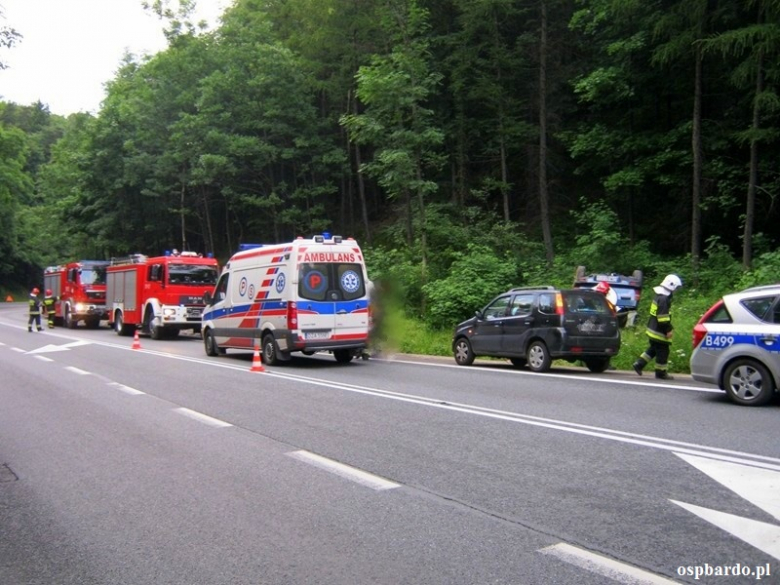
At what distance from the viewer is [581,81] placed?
24266 mm

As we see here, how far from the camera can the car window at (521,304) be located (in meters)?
14.6

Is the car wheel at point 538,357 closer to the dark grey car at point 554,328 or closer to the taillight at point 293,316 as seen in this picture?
the dark grey car at point 554,328

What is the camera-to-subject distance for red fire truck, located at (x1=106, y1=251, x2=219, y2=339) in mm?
25406

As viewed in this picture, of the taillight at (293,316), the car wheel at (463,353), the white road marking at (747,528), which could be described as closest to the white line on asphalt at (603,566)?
the white road marking at (747,528)

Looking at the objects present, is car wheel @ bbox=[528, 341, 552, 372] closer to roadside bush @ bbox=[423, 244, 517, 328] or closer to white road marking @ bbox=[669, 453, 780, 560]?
roadside bush @ bbox=[423, 244, 517, 328]

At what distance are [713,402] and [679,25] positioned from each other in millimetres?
15350

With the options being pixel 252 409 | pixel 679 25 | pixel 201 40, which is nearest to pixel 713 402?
pixel 252 409

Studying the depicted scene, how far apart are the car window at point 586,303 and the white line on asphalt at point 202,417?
24.4 feet

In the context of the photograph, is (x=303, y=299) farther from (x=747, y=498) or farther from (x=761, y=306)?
(x=747, y=498)

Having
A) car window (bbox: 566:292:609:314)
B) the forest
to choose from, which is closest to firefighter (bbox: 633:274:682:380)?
car window (bbox: 566:292:609:314)

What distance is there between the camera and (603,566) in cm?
428

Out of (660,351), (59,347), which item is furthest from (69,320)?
(660,351)

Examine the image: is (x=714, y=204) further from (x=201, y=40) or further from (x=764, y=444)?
(x=201, y=40)

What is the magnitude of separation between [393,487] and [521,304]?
364 inches
